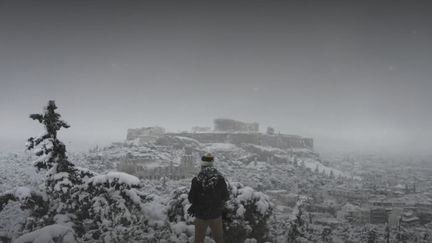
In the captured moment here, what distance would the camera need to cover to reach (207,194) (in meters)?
6.86

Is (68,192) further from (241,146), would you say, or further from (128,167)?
(241,146)

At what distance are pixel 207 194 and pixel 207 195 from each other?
0.07ft

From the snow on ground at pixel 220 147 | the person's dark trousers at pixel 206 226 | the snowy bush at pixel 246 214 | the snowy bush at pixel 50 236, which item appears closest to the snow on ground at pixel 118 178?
the snowy bush at pixel 50 236

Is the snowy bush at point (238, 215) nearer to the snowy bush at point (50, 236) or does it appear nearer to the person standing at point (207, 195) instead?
the person standing at point (207, 195)

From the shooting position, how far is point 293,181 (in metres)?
131

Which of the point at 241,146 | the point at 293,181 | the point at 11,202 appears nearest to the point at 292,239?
the point at 11,202

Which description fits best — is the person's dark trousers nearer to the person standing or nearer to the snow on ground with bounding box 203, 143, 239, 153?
the person standing

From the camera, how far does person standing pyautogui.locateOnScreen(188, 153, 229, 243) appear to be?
271 inches

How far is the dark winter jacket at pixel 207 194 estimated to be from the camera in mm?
6863

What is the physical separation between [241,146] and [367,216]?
11151 cm

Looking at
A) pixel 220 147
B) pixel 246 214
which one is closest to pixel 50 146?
pixel 246 214

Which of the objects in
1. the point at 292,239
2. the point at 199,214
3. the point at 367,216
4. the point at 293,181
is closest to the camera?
the point at 199,214

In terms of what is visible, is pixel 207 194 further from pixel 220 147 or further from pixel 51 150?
pixel 220 147

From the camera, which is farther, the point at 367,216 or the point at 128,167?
the point at 128,167
